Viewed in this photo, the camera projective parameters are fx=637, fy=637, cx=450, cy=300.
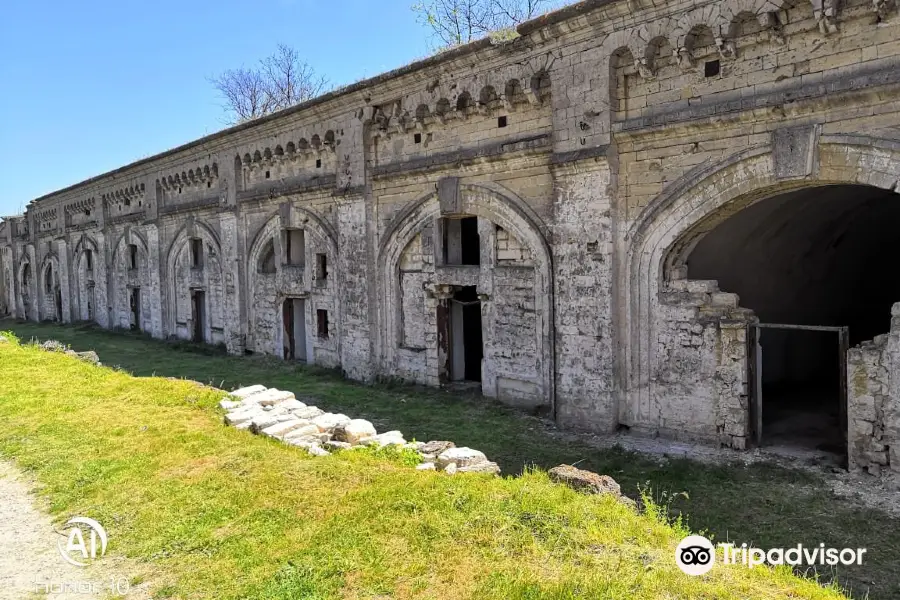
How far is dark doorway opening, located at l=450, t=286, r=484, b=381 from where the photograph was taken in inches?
490

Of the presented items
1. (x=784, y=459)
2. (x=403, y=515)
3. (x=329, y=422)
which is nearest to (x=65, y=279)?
(x=329, y=422)

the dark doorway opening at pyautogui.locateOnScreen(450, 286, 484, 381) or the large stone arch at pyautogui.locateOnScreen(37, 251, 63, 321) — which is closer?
the dark doorway opening at pyautogui.locateOnScreen(450, 286, 484, 381)

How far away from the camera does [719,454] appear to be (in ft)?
26.4

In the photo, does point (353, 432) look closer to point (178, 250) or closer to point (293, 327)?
point (293, 327)

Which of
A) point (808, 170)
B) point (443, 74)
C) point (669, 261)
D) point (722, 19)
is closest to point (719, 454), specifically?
point (669, 261)

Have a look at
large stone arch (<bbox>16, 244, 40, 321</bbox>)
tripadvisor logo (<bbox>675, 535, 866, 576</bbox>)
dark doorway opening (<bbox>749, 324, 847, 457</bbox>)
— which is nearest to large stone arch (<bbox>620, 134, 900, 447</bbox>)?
dark doorway opening (<bbox>749, 324, 847, 457</bbox>)

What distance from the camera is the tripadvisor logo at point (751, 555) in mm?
4504

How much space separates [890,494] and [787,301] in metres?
5.21

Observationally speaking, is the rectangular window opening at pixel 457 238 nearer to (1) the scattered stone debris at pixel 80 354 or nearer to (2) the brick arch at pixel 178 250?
(2) the brick arch at pixel 178 250

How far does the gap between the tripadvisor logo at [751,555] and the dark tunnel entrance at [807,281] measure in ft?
9.49

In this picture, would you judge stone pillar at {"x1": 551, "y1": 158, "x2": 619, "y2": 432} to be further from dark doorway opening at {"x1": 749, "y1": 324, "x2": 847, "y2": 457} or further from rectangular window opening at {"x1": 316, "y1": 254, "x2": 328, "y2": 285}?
rectangular window opening at {"x1": 316, "y1": 254, "x2": 328, "y2": 285}

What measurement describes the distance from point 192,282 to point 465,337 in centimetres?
1134

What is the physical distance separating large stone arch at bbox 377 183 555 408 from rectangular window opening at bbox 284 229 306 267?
3.96 metres

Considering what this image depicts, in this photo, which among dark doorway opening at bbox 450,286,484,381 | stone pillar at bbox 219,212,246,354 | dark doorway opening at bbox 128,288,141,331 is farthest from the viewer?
dark doorway opening at bbox 128,288,141,331
